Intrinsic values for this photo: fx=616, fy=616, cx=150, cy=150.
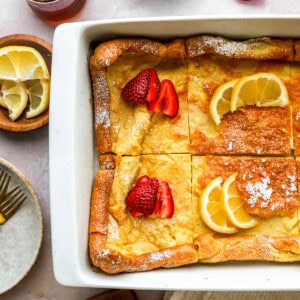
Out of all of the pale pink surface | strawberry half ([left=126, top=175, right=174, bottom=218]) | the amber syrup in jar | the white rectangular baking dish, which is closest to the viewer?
the white rectangular baking dish

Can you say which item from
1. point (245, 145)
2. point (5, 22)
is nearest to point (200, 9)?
point (245, 145)

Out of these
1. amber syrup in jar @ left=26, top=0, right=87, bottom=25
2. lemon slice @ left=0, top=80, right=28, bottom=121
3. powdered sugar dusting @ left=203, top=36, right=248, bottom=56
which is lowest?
lemon slice @ left=0, top=80, right=28, bottom=121

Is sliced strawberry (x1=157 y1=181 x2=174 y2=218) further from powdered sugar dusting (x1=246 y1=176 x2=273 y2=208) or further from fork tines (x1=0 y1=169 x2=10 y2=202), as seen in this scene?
fork tines (x1=0 y1=169 x2=10 y2=202)

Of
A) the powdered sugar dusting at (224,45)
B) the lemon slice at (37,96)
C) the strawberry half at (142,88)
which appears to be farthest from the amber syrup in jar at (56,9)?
the powdered sugar dusting at (224,45)

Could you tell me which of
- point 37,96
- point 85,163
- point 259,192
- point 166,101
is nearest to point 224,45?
point 166,101

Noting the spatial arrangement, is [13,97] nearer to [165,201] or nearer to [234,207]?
[165,201]

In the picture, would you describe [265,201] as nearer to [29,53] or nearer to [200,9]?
[200,9]

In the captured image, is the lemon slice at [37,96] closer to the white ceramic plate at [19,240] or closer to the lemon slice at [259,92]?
the white ceramic plate at [19,240]

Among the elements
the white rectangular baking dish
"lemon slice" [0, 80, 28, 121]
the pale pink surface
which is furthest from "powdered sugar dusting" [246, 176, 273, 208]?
"lemon slice" [0, 80, 28, 121]
